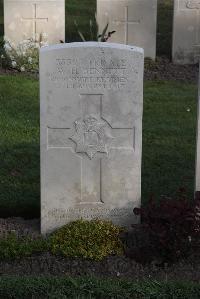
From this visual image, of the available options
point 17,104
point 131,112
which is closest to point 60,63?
point 131,112

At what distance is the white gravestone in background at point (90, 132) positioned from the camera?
19.0 feet

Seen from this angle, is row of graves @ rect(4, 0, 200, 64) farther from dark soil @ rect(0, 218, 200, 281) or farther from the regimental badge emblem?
dark soil @ rect(0, 218, 200, 281)

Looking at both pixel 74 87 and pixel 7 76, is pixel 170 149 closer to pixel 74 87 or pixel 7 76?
pixel 74 87

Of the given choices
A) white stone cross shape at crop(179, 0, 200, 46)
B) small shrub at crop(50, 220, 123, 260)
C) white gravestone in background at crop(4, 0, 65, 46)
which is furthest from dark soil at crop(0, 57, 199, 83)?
small shrub at crop(50, 220, 123, 260)

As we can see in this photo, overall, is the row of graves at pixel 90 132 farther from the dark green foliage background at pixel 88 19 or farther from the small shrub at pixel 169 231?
the dark green foliage background at pixel 88 19

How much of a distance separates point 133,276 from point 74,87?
149 centimetres

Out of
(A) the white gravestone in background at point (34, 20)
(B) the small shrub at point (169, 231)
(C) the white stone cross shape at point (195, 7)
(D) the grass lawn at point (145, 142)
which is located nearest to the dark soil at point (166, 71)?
(D) the grass lawn at point (145, 142)

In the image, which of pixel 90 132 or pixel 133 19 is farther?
pixel 133 19

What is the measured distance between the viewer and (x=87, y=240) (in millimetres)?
5777

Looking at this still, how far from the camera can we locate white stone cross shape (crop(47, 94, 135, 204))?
589 centimetres

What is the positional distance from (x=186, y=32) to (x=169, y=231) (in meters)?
7.59

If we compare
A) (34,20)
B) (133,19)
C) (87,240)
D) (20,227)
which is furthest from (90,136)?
(133,19)

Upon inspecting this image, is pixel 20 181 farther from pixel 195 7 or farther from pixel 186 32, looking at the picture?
pixel 195 7

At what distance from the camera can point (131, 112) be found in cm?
591
